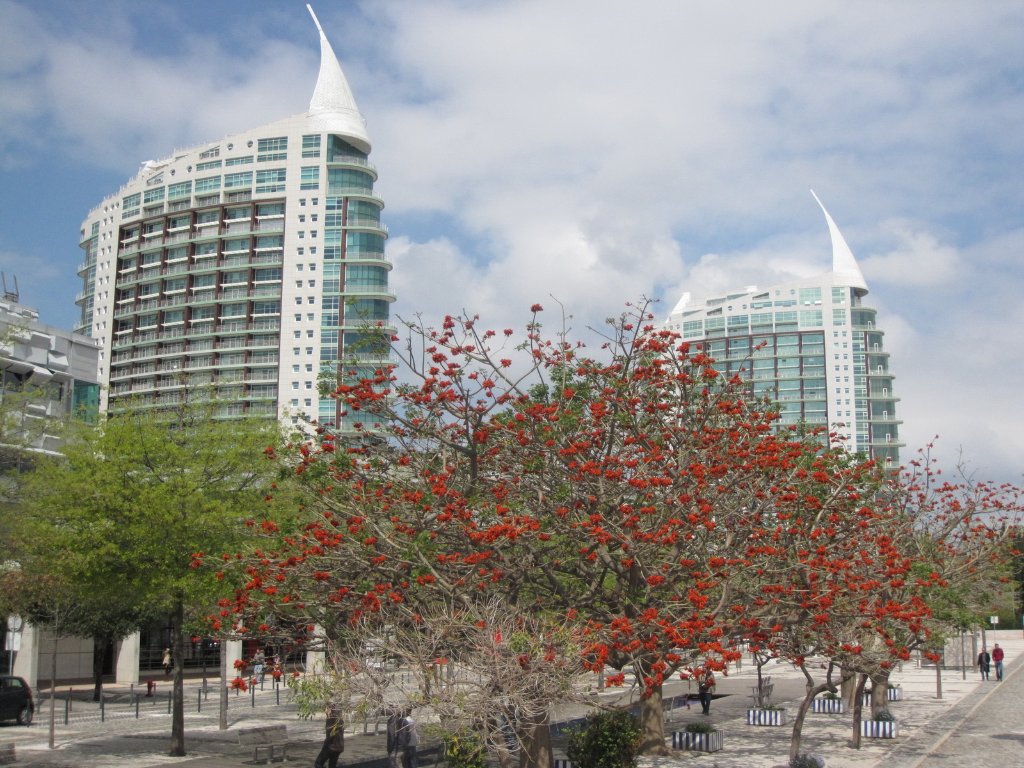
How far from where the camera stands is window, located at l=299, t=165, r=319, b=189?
318 feet

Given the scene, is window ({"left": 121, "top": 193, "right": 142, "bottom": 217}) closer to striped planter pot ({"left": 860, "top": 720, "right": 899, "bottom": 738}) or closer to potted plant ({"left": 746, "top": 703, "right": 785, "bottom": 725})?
potted plant ({"left": 746, "top": 703, "right": 785, "bottom": 725})

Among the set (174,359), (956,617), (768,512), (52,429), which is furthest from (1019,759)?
(174,359)

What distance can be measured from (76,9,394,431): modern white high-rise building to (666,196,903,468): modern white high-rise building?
161ft

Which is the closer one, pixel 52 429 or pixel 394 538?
pixel 394 538

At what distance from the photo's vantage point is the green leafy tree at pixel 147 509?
20875 millimetres

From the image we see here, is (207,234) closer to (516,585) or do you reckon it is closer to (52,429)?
(52,429)

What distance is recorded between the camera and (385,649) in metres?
14.4

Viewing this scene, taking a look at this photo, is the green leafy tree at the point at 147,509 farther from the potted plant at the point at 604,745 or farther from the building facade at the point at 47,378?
the building facade at the point at 47,378

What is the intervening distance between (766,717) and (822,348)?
367ft

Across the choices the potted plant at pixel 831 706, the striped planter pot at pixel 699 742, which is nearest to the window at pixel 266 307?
the potted plant at pixel 831 706

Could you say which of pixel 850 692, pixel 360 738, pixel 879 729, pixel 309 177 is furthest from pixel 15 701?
pixel 309 177

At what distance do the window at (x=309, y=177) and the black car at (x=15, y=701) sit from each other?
2847 inches

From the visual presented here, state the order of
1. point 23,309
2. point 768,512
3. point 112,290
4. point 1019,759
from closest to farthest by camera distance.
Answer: point 768,512 < point 1019,759 < point 23,309 < point 112,290

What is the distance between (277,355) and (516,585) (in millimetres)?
83843
